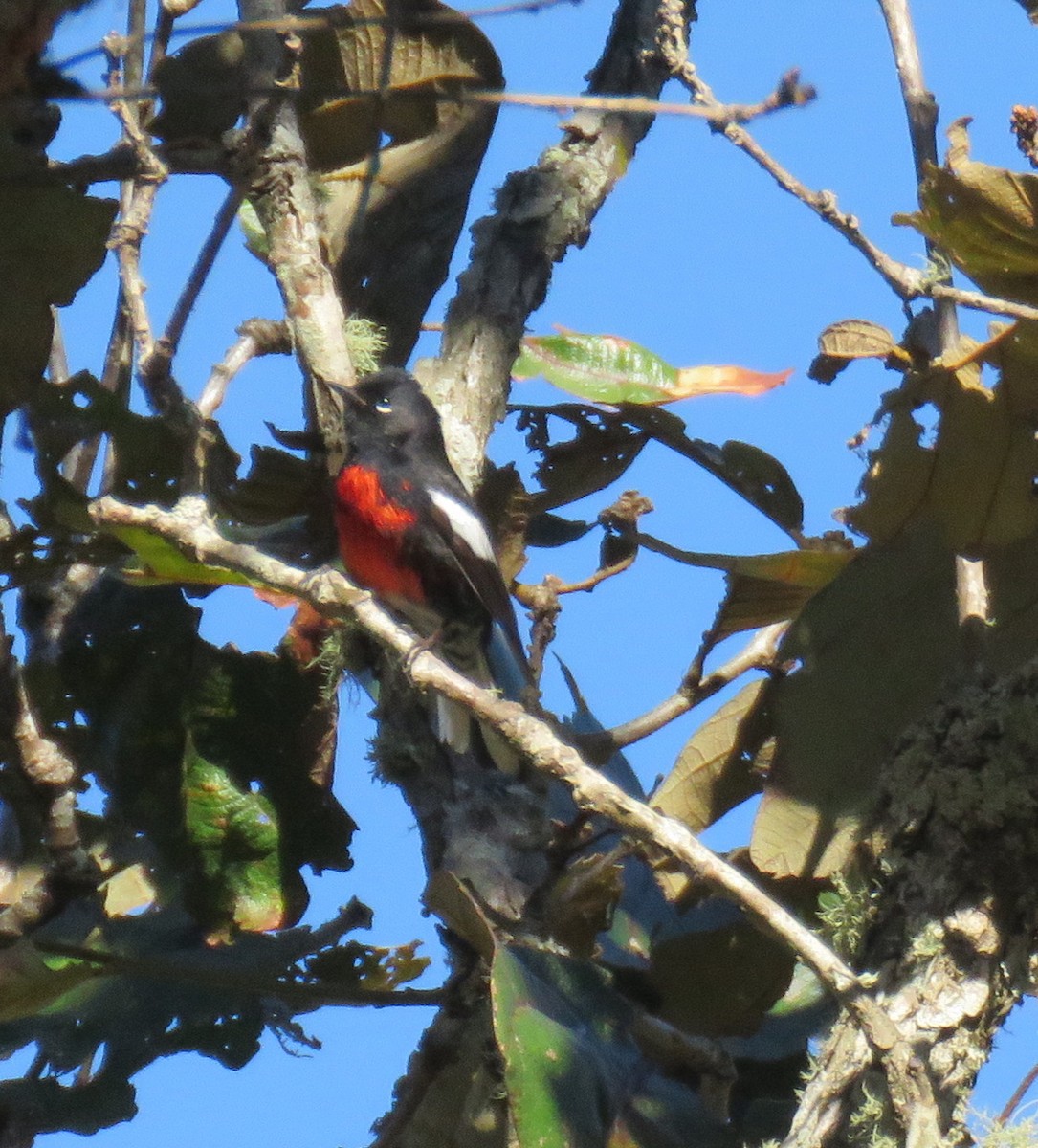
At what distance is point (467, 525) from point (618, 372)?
0.55m

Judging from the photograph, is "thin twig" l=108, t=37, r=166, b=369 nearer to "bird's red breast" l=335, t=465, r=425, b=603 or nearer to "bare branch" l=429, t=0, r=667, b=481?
"bare branch" l=429, t=0, r=667, b=481

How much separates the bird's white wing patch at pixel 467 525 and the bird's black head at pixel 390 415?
16 cm

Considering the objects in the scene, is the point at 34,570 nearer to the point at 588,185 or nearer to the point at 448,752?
the point at 448,752

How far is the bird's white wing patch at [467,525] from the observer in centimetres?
331

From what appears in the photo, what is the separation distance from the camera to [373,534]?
3.93 m

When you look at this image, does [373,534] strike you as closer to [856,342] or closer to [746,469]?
[746,469]

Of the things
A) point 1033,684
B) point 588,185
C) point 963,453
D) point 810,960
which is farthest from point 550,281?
point 810,960

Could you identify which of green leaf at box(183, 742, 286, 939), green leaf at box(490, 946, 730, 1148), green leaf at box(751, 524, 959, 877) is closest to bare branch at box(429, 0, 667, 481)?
green leaf at box(183, 742, 286, 939)

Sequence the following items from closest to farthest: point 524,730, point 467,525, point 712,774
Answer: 1. point 524,730
2. point 712,774
3. point 467,525

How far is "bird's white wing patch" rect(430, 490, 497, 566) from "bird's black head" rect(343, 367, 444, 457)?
16 cm

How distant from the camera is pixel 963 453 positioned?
2.50 m

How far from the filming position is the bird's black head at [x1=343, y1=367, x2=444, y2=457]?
10.3 ft

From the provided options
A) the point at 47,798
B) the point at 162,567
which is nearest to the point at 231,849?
the point at 47,798

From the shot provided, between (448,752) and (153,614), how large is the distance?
737 millimetres
